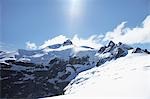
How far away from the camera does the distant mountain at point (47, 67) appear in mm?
103181

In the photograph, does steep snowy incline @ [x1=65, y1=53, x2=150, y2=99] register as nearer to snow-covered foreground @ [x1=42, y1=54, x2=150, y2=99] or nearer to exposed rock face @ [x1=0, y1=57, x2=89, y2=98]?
snow-covered foreground @ [x1=42, y1=54, x2=150, y2=99]

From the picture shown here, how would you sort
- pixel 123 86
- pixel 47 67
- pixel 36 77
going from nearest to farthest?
pixel 123 86
pixel 36 77
pixel 47 67

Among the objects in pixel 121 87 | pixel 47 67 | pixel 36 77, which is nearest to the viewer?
pixel 121 87

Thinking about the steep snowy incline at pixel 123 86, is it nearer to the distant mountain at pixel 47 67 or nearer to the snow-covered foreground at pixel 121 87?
the snow-covered foreground at pixel 121 87

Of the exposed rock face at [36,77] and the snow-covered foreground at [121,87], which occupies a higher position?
the exposed rock face at [36,77]

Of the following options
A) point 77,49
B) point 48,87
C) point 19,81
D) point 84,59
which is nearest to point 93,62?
point 84,59

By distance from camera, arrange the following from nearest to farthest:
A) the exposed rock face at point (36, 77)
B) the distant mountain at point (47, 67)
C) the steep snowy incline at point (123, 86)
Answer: the steep snowy incline at point (123, 86) < the exposed rock face at point (36, 77) < the distant mountain at point (47, 67)

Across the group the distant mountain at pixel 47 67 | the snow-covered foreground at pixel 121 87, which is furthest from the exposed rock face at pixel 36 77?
the snow-covered foreground at pixel 121 87

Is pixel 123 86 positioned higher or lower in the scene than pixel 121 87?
higher

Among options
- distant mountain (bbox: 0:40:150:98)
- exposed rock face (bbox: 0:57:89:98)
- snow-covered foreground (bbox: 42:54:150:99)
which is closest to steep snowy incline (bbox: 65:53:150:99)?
snow-covered foreground (bbox: 42:54:150:99)

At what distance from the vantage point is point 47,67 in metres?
128

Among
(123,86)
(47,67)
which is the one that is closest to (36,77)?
(47,67)

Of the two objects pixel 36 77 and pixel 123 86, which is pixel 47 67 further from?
pixel 123 86

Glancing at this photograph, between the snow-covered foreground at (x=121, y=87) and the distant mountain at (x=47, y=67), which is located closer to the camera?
the snow-covered foreground at (x=121, y=87)
